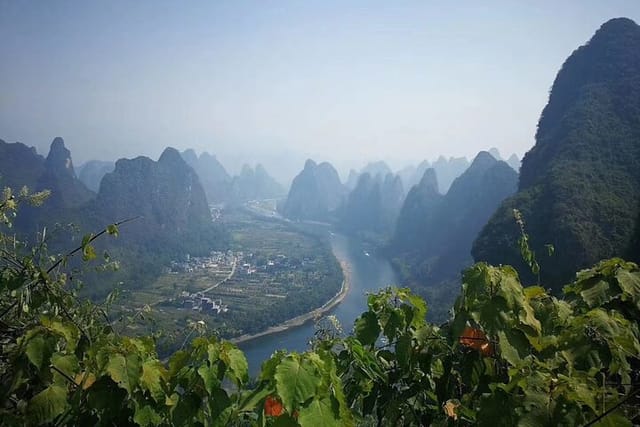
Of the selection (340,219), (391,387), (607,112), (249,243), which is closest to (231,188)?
(340,219)

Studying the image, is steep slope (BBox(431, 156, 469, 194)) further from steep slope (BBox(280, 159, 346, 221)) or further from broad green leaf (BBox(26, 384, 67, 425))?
broad green leaf (BBox(26, 384, 67, 425))

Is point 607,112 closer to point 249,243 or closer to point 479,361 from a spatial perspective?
point 479,361

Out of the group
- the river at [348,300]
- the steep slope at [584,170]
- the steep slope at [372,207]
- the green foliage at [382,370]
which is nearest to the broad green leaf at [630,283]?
the green foliage at [382,370]

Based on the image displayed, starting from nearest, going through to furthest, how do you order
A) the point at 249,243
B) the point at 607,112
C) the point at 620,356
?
the point at 620,356 → the point at 607,112 → the point at 249,243

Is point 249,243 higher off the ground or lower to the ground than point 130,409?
lower

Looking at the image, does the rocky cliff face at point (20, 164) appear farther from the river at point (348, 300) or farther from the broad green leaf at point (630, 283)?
the broad green leaf at point (630, 283)

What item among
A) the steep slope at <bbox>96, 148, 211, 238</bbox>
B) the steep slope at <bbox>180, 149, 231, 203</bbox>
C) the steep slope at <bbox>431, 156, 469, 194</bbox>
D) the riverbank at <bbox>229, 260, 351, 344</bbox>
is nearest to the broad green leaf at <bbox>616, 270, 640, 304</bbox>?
the riverbank at <bbox>229, 260, 351, 344</bbox>
